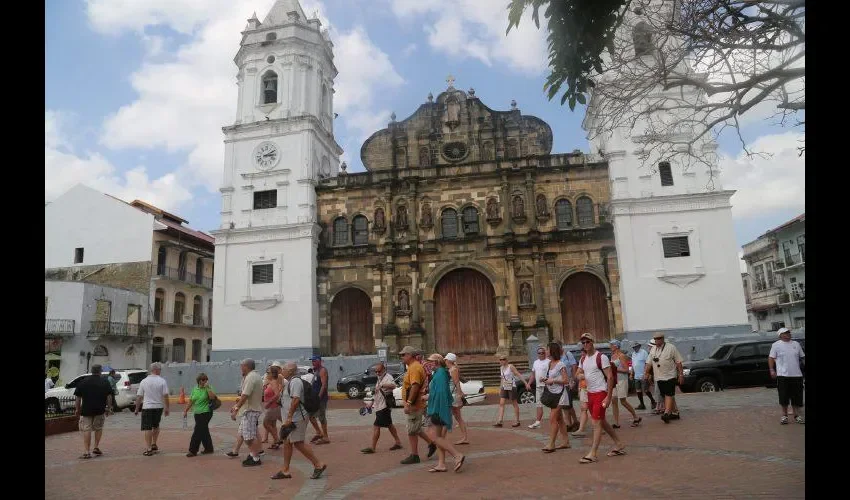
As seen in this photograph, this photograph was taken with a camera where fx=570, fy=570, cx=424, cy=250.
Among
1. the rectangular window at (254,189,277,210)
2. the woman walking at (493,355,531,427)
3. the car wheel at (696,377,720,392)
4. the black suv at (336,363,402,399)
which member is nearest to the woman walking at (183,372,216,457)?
the woman walking at (493,355,531,427)

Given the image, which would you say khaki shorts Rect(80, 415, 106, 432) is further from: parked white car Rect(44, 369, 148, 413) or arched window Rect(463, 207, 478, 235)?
arched window Rect(463, 207, 478, 235)

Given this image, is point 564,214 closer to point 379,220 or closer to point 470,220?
point 470,220

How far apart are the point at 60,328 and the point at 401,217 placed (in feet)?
63.9

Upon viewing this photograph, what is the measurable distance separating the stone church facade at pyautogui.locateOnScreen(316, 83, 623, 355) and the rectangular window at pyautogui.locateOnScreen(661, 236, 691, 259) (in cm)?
230

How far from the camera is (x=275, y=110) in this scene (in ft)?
99.3

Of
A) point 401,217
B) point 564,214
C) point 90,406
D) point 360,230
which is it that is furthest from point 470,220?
point 90,406

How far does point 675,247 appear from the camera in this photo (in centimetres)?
2581

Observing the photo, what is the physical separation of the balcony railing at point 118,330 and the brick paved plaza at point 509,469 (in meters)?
22.4

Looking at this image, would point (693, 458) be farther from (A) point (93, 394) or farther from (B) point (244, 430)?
(A) point (93, 394)

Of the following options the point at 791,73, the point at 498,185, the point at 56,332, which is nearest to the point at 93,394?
the point at 791,73

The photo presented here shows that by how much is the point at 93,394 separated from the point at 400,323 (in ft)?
58.1

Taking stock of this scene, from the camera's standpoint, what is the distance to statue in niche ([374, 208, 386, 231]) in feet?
94.7

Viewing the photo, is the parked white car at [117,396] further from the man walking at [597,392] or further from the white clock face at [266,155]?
the man walking at [597,392]

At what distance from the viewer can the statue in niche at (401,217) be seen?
94.4 ft
